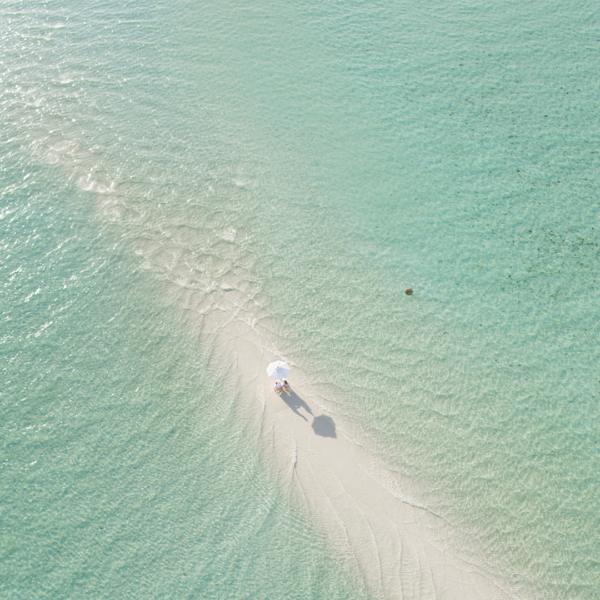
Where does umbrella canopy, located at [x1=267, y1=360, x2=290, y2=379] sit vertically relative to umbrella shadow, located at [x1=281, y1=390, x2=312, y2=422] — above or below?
above

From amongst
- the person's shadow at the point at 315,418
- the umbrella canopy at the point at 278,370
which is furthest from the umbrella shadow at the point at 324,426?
the umbrella canopy at the point at 278,370

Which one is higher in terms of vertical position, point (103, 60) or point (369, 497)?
point (103, 60)

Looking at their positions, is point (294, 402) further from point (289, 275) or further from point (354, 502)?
point (289, 275)

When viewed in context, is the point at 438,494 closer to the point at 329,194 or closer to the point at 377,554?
the point at 377,554

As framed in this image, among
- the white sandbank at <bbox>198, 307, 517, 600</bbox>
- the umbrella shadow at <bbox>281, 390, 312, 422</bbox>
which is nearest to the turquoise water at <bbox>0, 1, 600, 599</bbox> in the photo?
the white sandbank at <bbox>198, 307, 517, 600</bbox>

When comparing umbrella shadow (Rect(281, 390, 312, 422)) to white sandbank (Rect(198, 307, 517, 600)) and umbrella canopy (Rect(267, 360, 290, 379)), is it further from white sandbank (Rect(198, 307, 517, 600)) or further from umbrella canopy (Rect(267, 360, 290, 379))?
umbrella canopy (Rect(267, 360, 290, 379))

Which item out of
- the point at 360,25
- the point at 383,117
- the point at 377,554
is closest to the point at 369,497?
the point at 377,554

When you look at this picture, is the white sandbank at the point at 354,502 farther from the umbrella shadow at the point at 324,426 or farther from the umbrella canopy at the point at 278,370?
the umbrella canopy at the point at 278,370
